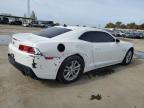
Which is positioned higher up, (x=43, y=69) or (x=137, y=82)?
(x=43, y=69)

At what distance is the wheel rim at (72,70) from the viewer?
4.75 meters

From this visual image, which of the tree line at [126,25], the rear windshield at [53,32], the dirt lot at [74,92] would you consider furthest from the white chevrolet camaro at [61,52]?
the tree line at [126,25]

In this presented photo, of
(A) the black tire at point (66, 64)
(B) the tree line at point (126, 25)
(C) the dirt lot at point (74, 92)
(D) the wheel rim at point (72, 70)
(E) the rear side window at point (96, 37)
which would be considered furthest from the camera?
(B) the tree line at point (126, 25)

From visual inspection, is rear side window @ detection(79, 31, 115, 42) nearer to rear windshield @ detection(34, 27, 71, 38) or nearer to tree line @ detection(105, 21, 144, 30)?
rear windshield @ detection(34, 27, 71, 38)

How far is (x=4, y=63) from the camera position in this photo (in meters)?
6.42

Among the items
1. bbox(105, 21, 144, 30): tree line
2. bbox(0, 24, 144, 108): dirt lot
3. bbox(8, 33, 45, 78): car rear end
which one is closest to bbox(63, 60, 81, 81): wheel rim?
bbox(0, 24, 144, 108): dirt lot

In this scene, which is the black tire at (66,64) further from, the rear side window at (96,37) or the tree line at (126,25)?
the tree line at (126,25)

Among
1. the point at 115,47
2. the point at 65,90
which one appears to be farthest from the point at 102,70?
the point at 65,90

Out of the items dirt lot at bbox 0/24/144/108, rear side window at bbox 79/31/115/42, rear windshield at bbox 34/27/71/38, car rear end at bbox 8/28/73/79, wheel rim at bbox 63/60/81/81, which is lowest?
dirt lot at bbox 0/24/144/108

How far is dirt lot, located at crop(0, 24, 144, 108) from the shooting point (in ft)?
12.5

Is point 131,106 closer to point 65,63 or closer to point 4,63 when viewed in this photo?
point 65,63

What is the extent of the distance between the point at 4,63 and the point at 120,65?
4123 mm

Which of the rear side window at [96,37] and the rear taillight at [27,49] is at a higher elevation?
the rear side window at [96,37]

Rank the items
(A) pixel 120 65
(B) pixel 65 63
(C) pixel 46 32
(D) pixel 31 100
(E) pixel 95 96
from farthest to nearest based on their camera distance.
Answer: (A) pixel 120 65 → (C) pixel 46 32 → (B) pixel 65 63 → (E) pixel 95 96 → (D) pixel 31 100
